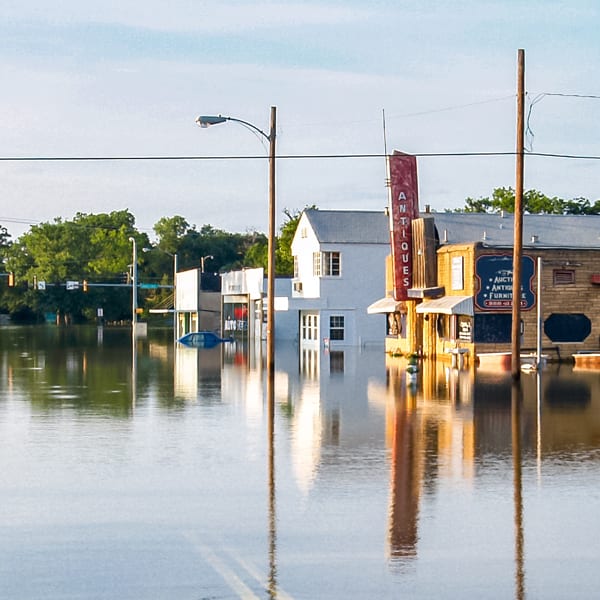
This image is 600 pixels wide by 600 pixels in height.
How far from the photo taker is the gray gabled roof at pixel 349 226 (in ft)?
231

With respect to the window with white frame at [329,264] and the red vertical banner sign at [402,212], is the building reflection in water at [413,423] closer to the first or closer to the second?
the red vertical banner sign at [402,212]

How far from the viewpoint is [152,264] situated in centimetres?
17875

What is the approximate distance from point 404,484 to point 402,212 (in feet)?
131

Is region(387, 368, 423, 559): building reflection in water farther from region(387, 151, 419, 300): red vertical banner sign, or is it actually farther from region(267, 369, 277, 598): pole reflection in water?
region(387, 151, 419, 300): red vertical banner sign

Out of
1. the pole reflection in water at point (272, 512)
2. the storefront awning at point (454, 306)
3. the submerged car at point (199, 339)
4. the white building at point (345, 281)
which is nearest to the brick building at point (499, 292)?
the storefront awning at point (454, 306)

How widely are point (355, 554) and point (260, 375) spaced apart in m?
28.9

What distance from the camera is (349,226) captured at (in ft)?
235

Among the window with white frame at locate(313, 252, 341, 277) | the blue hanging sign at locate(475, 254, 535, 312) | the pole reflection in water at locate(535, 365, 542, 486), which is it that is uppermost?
the window with white frame at locate(313, 252, 341, 277)

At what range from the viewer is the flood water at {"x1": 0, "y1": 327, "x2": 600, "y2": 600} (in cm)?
967

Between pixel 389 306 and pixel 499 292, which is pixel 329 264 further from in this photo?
pixel 499 292

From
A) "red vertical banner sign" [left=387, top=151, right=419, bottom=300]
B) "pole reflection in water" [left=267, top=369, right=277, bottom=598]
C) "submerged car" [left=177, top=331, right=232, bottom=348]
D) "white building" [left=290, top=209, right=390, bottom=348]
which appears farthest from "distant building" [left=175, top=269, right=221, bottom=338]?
"pole reflection in water" [left=267, top=369, right=277, bottom=598]

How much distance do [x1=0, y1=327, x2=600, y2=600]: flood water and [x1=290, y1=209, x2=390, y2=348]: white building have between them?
41147 mm

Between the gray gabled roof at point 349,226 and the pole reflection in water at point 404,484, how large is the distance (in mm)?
44671

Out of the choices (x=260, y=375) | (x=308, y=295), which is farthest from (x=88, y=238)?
(x=260, y=375)
